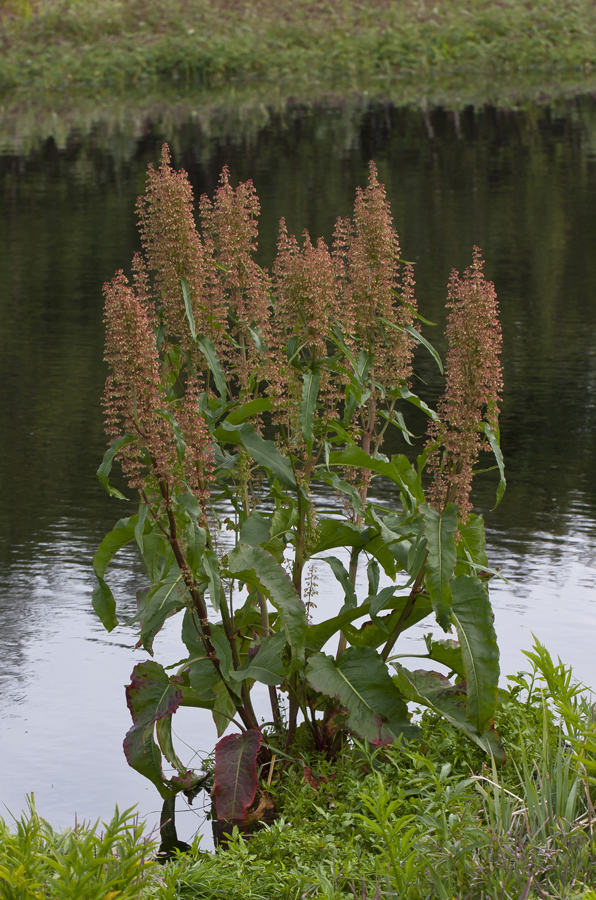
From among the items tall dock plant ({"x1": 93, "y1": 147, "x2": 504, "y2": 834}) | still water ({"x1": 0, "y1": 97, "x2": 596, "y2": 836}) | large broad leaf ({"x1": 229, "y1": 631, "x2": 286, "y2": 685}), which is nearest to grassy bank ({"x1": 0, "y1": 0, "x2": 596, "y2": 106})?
still water ({"x1": 0, "y1": 97, "x2": 596, "y2": 836})

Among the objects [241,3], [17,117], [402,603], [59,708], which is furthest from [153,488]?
[241,3]

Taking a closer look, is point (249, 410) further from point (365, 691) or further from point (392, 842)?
point (392, 842)

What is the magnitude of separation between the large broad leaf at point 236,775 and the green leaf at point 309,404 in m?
0.92

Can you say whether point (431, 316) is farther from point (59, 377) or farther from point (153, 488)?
point (153, 488)

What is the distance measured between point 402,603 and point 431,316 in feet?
22.3

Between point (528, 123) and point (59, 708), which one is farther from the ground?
point (528, 123)

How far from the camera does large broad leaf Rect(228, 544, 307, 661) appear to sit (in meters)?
3.62

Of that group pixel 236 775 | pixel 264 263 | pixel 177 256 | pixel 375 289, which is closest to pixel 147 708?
pixel 236 775

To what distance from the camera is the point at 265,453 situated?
3674 mm

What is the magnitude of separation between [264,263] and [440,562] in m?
9.34

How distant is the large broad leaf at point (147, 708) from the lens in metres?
3.79

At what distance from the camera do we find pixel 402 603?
407cm

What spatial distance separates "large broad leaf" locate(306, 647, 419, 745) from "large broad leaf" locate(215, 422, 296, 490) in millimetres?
560

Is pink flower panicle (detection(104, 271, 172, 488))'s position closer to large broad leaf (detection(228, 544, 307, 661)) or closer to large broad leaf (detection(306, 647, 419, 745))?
large broad leaf (detection(228, 544, 307, 661))
